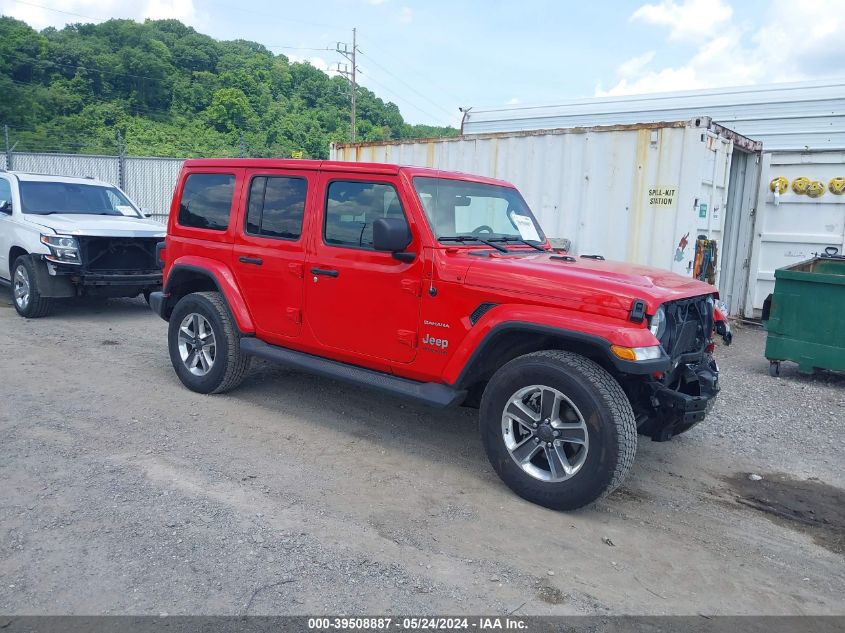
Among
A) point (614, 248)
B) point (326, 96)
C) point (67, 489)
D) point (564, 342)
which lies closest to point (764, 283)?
point (614, 248)

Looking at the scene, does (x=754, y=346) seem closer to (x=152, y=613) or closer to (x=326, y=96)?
(x=152, y=613)

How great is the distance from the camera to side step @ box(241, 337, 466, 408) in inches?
168

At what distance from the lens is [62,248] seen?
8.30m

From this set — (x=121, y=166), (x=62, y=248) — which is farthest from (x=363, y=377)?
(x=121, y=166)

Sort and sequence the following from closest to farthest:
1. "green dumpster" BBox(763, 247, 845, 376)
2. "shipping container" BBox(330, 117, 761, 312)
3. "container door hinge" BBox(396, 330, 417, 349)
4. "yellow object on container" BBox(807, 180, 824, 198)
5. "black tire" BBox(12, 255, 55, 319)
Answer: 1. "container door hinge" BBox(396, 330, 417, 349)
2. "green dumpster" BBox(763, 247, 845, 376)
3. "shipping container" BBox(330, 117, 761, 312)
4. "black tire" BBox(12, 255, 55, 319)
5. "yellow object on container" BBox(807, 180, 824, 198)

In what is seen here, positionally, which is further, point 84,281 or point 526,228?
point 84,281

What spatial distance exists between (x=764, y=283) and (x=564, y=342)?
24.0 ft

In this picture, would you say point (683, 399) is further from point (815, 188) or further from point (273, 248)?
point (815, 188)

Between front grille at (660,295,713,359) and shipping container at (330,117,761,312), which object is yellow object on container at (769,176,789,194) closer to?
shipping container at (330,117,761,312)

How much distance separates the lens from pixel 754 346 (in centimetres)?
891

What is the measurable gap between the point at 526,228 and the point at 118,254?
5.82 metres

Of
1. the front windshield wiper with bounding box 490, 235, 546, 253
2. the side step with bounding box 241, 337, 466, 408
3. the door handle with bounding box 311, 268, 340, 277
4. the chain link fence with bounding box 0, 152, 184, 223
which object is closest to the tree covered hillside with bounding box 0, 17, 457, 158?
the chain link fence with bounding box 0, 152, 184, 223

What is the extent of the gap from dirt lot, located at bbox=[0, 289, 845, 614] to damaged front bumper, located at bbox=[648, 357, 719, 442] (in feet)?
1.60

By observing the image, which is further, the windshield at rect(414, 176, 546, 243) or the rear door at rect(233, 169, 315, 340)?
the rear door at rect(233, 169, 315, 340)
